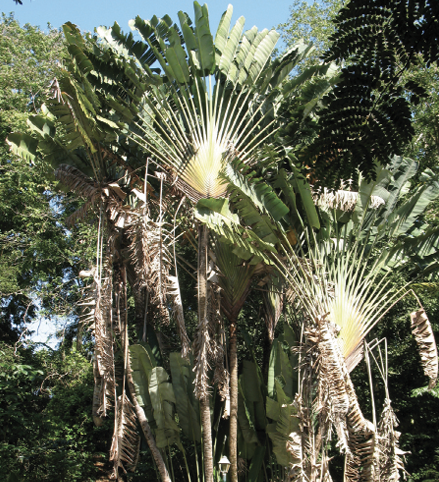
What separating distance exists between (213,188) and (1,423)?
5.51 metres

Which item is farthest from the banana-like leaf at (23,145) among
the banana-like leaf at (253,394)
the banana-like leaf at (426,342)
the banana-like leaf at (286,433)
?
the banana-like leaf at (426,342)

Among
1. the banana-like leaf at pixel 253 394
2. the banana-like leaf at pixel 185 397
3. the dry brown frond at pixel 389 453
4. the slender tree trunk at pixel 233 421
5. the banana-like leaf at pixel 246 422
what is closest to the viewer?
the dry brown frond at pixel 389 453

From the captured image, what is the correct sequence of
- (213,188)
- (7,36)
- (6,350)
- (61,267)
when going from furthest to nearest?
(7,36)
(61,267)
(6,350)
(213,188)

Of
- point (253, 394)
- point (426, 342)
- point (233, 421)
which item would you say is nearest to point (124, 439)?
point (233, 421)

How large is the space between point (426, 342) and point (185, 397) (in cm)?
400

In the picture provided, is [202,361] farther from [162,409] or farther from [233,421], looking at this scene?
[162,409]

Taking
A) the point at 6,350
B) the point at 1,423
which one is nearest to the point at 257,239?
the point at 1,423

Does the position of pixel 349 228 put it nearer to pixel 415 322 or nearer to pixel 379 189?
pixel 379 189

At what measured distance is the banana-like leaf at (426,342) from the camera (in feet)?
24.2

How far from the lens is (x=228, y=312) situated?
316 inches

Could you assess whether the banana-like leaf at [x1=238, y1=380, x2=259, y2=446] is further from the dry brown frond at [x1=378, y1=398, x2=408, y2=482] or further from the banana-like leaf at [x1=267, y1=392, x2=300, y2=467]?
the dry brown frond at [x1=378, y1=398, x2=408, y2=482]

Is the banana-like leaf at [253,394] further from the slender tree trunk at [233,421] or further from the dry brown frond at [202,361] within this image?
the dry brown frond at [202,361]

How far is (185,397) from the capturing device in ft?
27.4

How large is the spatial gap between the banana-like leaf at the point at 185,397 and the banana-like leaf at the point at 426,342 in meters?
3.73
